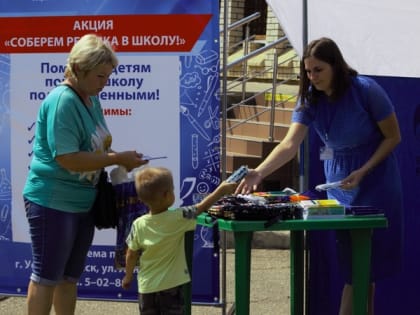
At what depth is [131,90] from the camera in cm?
532

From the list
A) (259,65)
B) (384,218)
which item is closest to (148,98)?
(384,218)

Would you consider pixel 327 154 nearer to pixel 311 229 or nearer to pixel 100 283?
pixel 311 229

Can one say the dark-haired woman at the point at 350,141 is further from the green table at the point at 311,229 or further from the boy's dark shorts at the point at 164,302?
the boy's dark shorts at the point at 164,302

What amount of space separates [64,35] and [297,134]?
1.67 metres

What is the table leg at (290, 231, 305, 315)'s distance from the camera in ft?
16.0

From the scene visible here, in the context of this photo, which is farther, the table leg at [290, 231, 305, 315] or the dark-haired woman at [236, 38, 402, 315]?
the table leg at [290, 231, 305, 315]

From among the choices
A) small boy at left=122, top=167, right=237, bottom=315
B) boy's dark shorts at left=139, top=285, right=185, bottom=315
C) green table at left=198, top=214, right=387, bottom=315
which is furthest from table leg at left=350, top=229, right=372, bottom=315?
boy's dark shorts at left=139, top=285, right=185, bottom=315

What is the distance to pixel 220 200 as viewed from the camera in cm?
427

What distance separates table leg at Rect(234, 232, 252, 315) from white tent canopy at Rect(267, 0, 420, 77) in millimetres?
1384

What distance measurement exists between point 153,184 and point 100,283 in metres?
1.69

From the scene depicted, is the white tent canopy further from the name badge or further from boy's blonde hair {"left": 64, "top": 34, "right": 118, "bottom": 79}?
boy's blonde hair {"left": 64, "top": 34, "right": 118, "bottom": 79}

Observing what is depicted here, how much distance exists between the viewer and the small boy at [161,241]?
13.4 feet

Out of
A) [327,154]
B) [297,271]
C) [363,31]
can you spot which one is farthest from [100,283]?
[363,31]

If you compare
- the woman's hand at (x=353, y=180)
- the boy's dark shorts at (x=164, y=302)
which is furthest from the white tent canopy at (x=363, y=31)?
the boy's dark shorts at (x=164, y=302)
